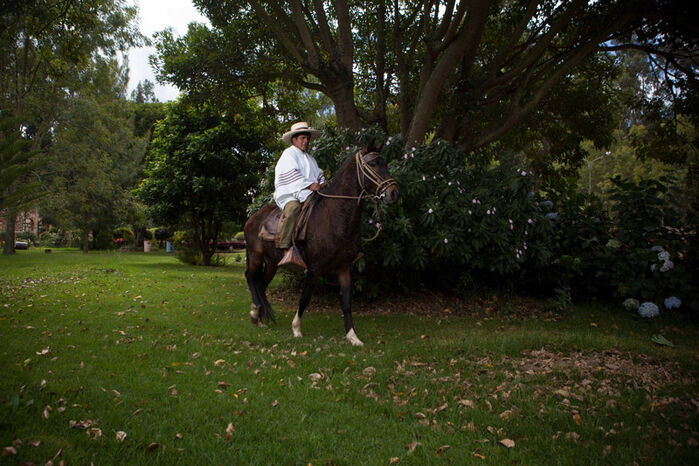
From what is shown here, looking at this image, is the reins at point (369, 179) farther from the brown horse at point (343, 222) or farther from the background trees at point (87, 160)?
the background trees at point (87, 160)

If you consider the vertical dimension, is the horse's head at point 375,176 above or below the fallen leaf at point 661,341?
above

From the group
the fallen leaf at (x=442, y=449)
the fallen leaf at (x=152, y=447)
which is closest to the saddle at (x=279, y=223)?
the fallen leaf at (x=152, y=447)

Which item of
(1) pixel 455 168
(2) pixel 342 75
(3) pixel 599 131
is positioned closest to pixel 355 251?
(1) pixel 455 168

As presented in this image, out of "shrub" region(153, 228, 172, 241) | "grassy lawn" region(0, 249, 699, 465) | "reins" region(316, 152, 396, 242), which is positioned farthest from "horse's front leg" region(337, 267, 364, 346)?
"shrub" region(153, 228, 172, 241)

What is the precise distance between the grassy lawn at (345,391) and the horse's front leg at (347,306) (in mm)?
242

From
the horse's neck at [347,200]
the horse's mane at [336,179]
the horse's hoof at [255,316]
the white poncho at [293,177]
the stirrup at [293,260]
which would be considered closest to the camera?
the horse's neck at [347,200]

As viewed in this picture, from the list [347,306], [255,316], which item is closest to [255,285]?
[255,316]

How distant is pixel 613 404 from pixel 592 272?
17.0 ft

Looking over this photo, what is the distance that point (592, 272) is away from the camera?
8344 mm

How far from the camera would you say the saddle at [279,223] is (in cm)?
632

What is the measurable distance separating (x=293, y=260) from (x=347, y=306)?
42.7 inches

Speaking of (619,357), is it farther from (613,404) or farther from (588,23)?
(588,23)

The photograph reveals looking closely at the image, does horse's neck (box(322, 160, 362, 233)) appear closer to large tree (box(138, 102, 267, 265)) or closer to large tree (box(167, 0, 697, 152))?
large tree (box(167, 0, 697, 152))

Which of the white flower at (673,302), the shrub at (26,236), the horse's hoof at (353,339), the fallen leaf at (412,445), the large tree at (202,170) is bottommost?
the fallen leaf at (412,445)
